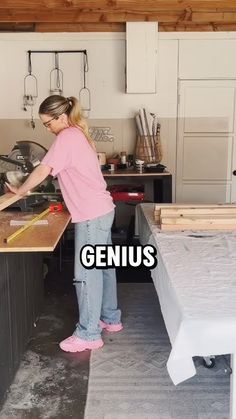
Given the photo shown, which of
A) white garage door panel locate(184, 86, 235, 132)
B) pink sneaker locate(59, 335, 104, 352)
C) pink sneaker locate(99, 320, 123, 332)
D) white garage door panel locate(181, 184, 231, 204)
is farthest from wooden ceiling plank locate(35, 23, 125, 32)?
Answer: pink sneaker locate(59, 335, 104, 352)

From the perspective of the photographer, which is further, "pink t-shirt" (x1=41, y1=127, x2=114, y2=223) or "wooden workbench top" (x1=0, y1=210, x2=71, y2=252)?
"pink t-shirt" (x1=41, y1=127, x2=114, y2=223)

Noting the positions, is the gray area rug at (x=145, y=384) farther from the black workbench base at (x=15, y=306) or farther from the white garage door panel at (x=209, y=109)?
the white garage door panel at (x=209, y=109)

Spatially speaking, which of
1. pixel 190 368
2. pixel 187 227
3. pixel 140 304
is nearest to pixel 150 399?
pixel 190 368

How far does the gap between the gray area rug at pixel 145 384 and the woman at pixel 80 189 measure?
7.6 inches

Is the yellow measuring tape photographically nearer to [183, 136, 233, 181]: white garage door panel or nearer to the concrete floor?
the concrete floor

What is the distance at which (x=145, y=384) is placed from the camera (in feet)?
7.20

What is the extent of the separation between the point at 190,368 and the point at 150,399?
723 millimetres

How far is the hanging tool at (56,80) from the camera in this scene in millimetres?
4793

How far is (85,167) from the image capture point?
232cm

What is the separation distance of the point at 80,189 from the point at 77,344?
35.8 inches

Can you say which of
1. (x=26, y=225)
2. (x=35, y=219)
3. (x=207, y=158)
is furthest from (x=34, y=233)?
(x=207, y=158)

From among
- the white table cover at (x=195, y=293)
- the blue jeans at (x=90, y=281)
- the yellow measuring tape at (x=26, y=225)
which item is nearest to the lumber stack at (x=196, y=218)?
the white table cover at (x=195, y=293)

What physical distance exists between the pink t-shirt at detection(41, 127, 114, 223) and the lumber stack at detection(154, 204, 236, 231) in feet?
1.16

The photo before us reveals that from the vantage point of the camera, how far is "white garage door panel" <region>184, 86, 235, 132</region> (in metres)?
4.82
